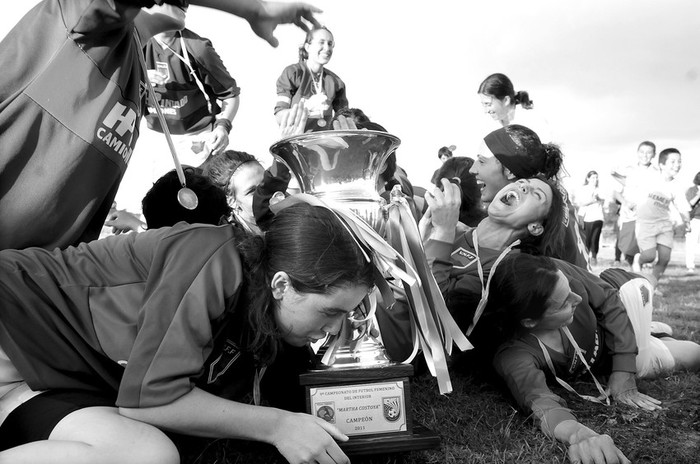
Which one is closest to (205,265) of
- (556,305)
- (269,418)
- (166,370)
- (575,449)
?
(166,370)

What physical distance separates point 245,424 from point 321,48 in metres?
3.44

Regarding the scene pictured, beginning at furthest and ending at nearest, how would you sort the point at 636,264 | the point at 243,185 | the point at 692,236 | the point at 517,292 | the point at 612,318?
the point at 692,236 < the point at 636,264 < the point at 243,185 < the point at 612,318 < the point at 517,292

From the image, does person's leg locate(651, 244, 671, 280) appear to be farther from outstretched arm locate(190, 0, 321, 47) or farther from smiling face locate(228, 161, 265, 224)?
outstretched arm locate(190, 0, 321, 47)

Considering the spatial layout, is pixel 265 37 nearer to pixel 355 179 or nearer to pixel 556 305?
pixel 355 179

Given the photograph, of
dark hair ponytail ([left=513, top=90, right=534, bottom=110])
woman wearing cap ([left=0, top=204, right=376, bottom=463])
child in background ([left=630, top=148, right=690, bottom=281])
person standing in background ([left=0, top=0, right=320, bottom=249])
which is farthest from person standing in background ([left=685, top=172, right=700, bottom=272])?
person standing in background ([left=0, top=0, right=320, bottom=249])

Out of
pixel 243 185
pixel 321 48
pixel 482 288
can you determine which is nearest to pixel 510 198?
pixel 482 288

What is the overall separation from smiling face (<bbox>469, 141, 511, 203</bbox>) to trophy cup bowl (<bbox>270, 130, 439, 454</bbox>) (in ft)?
4.86

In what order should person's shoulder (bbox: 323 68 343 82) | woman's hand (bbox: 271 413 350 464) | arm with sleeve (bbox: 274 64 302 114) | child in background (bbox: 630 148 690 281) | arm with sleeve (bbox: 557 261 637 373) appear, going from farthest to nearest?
child in background (bbox: 630 148 690 281) → person's shoulder (bbox: 323 68 343 82) → arm with sleeve (bbox: 274 64 302 114) → arm with sleeve (bbox: 557 261 637 373) → woman's hand (bbox: 271 413 350 464)

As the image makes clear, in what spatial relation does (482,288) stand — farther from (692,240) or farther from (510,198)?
(692,240)

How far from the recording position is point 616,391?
2445 mm

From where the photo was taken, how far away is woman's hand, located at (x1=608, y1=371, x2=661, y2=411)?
235 centimetres

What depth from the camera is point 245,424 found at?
150cm

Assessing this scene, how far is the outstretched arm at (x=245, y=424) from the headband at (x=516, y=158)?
7.20 ft

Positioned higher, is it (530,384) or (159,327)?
(159,327)
